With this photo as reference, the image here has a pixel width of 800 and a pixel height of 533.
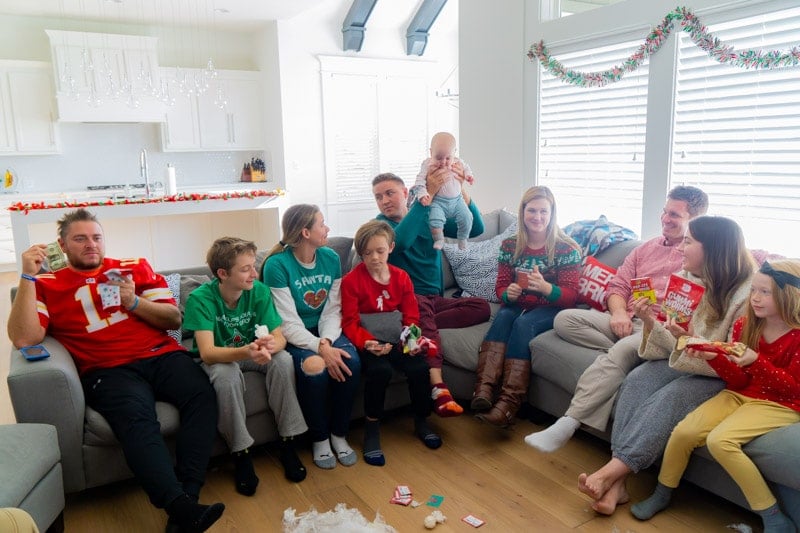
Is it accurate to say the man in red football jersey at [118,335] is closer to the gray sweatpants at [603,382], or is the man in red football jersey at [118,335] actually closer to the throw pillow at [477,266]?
the gray sweatpants at [603,382]

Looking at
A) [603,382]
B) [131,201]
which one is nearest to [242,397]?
[603,382]

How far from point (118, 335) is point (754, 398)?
2361mm

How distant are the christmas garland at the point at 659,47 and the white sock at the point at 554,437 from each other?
194 cm

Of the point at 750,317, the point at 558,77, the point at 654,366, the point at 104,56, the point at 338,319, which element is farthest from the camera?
the point at 104,56

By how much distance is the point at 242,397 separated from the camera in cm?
242

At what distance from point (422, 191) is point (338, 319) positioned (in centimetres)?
78

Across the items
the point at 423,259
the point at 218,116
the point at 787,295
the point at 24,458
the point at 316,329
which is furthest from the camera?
the point at 218,116

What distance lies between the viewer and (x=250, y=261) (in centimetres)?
245

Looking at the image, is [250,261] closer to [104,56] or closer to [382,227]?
[382,227]

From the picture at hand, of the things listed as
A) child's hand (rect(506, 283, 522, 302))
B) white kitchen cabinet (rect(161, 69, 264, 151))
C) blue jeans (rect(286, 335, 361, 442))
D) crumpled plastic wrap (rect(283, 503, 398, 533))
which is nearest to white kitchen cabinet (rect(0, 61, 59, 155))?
white kitchen cabinet (rect(161, 69, 264, 151))

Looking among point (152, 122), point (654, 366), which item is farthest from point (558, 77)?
point (152, 122)

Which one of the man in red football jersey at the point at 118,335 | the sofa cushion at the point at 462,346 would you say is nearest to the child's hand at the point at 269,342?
the man in red football jersey at the point at 118,335

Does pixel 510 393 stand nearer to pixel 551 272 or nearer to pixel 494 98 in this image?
pixel 551 272

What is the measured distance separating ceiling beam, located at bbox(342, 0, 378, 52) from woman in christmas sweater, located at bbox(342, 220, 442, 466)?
5.13 m
